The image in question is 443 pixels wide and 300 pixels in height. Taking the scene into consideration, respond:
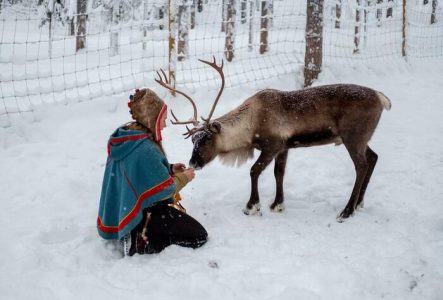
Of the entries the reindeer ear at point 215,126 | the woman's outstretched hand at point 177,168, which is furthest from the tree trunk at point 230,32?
the woman's outstretched hand at point 177,168

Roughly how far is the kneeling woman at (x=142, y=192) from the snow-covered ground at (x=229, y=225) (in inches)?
4.9

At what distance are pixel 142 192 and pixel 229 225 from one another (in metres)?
0.88

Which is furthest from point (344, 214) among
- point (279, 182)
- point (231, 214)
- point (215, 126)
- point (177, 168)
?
point (177, 168)

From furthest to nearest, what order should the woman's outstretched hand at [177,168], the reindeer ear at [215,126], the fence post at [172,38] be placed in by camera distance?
1. the fence post at [172,38]
2. the reindeer ear at [215,126]
3. the woman's outstretched hand at [177,168]

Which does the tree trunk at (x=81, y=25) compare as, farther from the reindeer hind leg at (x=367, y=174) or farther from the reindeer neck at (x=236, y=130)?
the reindeer hind leg at (x=367, y=174)

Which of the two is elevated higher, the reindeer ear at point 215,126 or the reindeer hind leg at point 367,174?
the reindeer ear at point 215,126

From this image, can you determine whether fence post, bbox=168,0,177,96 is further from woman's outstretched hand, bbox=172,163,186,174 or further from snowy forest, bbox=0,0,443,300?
woman's outstretched hand, bbox=172,163,186,174

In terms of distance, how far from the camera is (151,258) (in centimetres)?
286

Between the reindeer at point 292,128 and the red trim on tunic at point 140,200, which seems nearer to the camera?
the red trim on tunic at point 140,200

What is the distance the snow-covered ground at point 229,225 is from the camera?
98.8 inches

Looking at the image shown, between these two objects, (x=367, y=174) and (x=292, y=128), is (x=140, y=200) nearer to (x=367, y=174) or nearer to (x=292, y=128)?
(x=292, y=128)

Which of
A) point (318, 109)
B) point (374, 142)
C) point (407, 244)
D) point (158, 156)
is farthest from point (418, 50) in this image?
point (158, 156)

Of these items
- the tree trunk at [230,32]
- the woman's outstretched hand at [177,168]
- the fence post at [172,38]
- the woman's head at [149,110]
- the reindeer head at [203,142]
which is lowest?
the woman's outstretched hand at [177,168]

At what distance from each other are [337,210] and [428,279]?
1186mm
